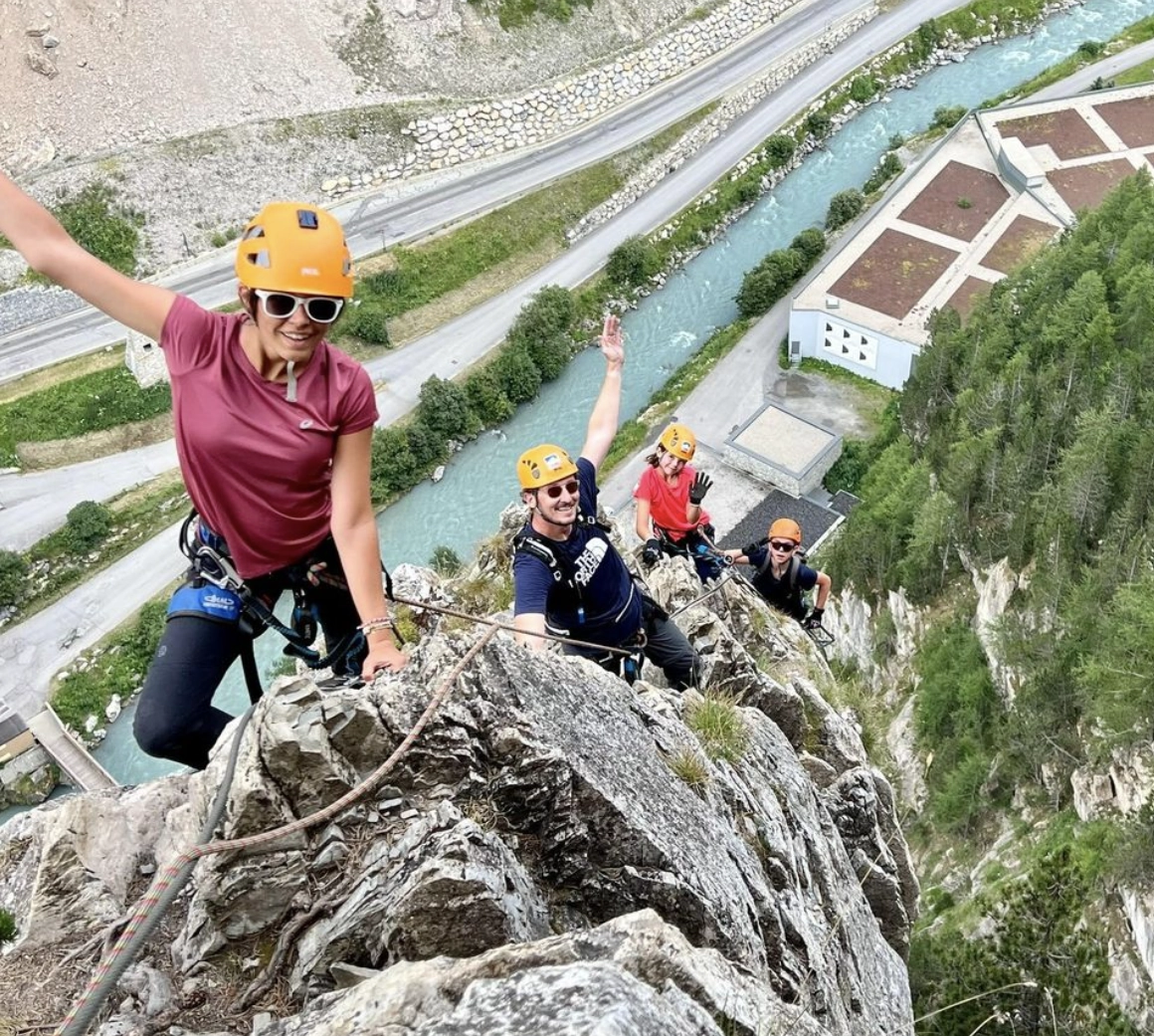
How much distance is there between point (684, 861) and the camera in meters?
7.02

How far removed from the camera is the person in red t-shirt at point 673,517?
47.6 feet

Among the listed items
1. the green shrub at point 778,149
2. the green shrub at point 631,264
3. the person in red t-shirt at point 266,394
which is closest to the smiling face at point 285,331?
the person in red t-shirt at point 266,394

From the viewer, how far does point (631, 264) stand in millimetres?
52875

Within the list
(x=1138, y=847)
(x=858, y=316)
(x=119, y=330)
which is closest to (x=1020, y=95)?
(x=858, y=316)

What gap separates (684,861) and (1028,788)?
19069 millimetres

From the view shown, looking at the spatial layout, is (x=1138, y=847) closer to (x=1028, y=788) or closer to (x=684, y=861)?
(x=1028, y=788)

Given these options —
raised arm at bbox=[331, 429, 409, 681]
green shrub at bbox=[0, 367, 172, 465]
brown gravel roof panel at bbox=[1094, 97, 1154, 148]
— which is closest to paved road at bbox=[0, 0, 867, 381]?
green shrub at bbox=[0, 367, 172, 465]

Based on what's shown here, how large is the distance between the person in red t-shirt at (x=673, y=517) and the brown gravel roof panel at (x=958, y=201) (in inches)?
1688

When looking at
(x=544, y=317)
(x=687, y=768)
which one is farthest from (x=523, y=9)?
(x=687, y=768)

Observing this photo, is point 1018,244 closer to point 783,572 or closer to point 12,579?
point 783,572

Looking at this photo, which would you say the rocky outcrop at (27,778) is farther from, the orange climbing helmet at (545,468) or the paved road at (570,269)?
the orange climbing helmet at (545,468)

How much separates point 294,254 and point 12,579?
39673mm

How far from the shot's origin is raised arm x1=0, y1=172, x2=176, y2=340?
4.90 meters

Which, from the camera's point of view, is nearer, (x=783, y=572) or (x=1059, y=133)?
(x=783, y=572)
